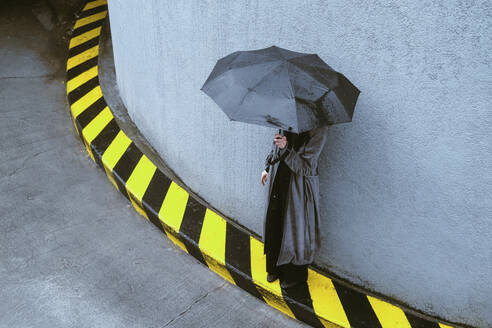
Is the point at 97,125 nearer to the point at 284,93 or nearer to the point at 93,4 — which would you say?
the point at 284,93

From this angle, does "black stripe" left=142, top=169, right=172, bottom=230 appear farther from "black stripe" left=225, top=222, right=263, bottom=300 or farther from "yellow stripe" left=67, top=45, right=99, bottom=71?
"yellow stripe" left=67, top=45, right=99, bottom=71

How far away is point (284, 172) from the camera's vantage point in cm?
281

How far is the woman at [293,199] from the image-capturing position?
268 cm

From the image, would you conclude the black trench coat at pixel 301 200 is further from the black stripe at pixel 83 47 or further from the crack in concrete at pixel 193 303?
the black stripe at pixel 83 47

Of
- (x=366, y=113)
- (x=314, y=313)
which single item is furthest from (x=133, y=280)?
(x=366, y=113)

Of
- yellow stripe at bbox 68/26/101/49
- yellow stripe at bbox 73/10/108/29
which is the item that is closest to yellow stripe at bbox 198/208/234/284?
yellow stripe at bbox 68/26/101/49

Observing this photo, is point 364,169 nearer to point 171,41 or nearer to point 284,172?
point 284,172

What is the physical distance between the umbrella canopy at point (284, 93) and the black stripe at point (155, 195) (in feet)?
5.93

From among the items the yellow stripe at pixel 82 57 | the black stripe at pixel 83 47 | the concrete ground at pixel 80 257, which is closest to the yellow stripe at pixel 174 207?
the concrete ground at pixel 80 257

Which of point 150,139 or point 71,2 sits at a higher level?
point 71,2

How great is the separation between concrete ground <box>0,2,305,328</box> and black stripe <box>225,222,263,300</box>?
0.11 m

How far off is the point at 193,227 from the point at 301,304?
1.14 metres

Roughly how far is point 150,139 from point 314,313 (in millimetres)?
2466

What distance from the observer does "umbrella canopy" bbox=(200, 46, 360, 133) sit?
7.08 ft
